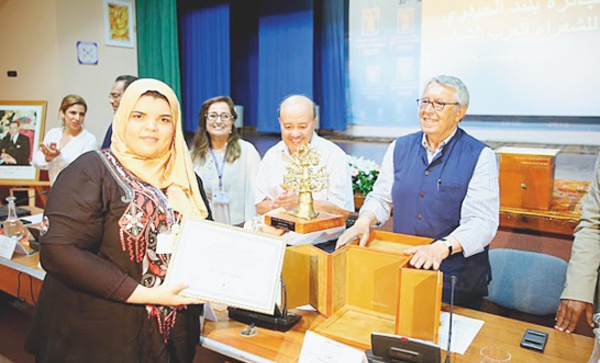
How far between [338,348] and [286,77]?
24.4ft

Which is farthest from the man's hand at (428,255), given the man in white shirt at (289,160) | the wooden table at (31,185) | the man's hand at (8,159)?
the man's hand at (8,159)

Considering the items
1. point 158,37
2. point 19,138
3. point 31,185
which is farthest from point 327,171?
point 158,37

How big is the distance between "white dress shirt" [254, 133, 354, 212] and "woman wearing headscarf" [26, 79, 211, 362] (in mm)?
984

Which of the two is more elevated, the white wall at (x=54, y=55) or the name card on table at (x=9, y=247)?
the white wall at (x=54, y=55)

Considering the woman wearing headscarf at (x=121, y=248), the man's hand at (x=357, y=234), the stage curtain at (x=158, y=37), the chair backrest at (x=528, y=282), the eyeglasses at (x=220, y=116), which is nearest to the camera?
the woman wearing headscarf at (x=121, y=248)

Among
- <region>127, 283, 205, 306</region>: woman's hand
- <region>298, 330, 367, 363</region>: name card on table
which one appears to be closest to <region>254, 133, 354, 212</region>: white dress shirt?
<region>298, 330, 367, 363</region>: name card on table

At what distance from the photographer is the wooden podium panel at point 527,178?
3508 millimetres

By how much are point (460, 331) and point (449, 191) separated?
61cm

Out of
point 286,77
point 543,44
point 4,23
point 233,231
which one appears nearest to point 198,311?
point 233,231

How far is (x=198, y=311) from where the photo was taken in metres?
1.62

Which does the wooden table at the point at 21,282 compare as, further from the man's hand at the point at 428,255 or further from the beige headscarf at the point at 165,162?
the man's hand at the point at 428,255

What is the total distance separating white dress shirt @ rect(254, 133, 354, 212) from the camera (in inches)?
96.6

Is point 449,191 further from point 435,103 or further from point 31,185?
point 31,185

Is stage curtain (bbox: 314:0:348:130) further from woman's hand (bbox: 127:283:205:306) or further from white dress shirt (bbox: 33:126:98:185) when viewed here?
woman's hand (bbox: 127:283:205:306)
